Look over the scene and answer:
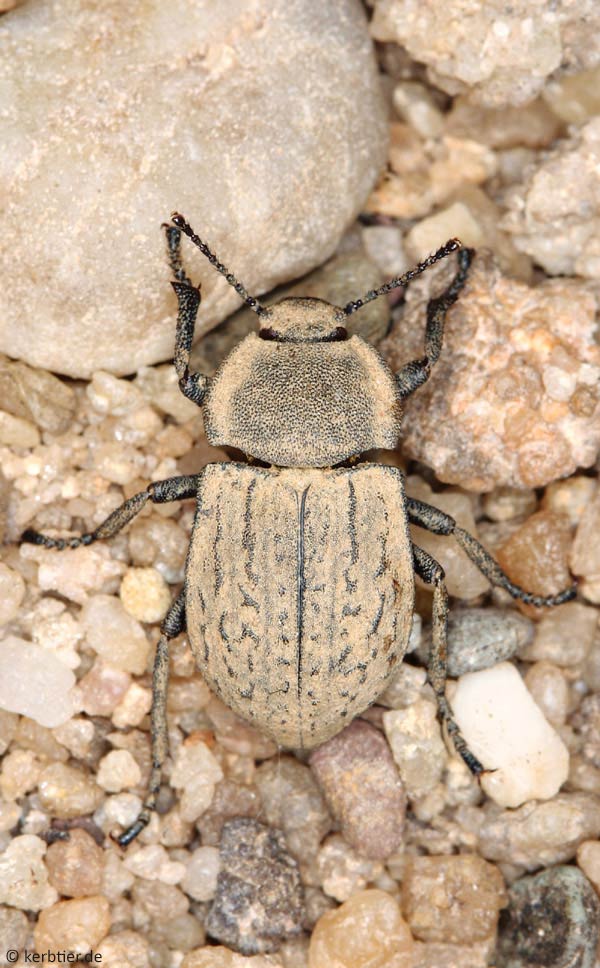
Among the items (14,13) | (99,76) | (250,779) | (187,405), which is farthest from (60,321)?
(250,779)

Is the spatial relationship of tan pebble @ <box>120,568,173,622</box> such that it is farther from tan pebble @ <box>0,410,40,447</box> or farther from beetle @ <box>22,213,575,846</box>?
tan pebble @ <box>0,410,40,447</box>

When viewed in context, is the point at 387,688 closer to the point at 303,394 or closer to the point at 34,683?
the point at 303,394

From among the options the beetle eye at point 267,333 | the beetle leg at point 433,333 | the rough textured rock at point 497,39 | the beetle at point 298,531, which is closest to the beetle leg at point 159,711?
the beetle at point 298,531

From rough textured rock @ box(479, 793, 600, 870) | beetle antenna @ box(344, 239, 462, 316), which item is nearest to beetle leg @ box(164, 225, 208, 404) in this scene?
beetle antenna @ box(344, 239, 462, 316)

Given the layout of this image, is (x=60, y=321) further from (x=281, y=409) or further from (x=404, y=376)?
(x=404, y=376)

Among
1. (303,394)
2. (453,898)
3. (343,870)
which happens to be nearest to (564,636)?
(453,898)
